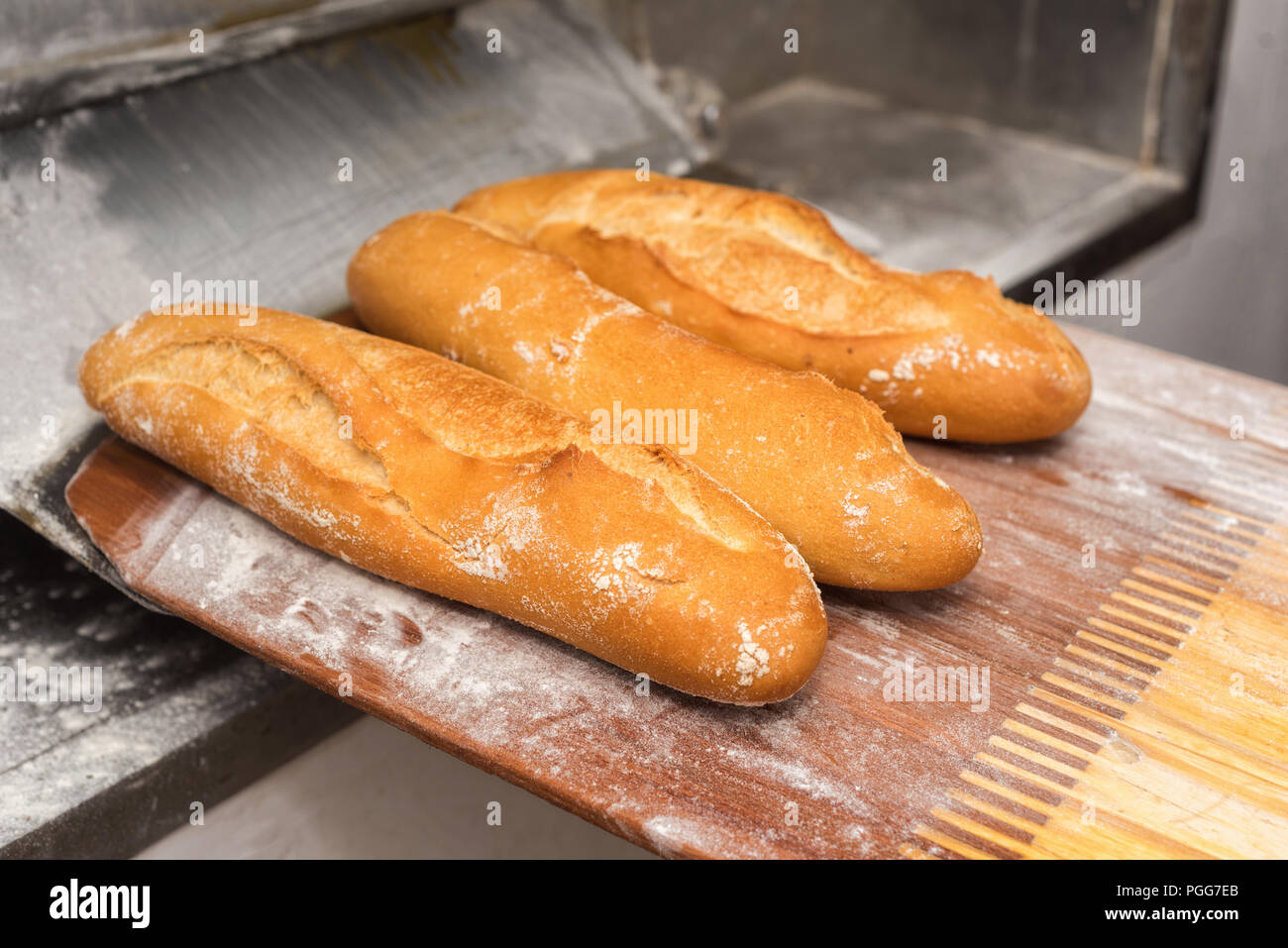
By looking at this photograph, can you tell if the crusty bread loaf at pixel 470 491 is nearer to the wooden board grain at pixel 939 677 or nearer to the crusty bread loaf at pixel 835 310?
the wooden board grain at pixel 939 677

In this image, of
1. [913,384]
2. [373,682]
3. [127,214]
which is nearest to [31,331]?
[127,214]

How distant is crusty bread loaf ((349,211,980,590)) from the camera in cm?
112

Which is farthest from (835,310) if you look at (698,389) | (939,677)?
(939,677)

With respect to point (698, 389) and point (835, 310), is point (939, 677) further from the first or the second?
point (835, 310)

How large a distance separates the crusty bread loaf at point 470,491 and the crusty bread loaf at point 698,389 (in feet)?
0.25

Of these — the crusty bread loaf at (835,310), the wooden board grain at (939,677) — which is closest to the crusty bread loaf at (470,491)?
the wooden board grain at (939,677)

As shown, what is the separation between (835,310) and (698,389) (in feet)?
0.79

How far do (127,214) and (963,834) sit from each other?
4.06 ft

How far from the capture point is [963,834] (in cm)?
92

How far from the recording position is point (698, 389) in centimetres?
121

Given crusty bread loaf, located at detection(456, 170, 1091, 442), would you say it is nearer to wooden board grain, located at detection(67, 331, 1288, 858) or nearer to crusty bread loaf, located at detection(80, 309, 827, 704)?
wooden board grain, located at detection(67, 331, 1288, 858)

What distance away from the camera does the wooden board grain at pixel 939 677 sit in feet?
3.10
